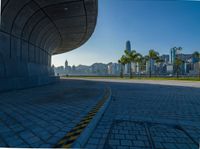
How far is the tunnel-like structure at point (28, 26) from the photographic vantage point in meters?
11.7

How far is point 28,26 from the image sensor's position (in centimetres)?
1493

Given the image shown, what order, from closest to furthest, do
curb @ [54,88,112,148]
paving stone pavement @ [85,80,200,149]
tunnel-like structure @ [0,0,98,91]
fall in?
1. curb @ [54,88,112,148]
2. paving stone pavement @ [85,80,200,149]
3. tunnel-like structure @ [0,0,98,91]

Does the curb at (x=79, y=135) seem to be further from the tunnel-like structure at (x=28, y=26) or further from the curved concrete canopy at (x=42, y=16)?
the curved concrete canopy at (x=42, y=16)

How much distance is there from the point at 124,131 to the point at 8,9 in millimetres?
13025

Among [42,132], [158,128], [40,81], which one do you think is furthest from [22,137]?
[40,81]

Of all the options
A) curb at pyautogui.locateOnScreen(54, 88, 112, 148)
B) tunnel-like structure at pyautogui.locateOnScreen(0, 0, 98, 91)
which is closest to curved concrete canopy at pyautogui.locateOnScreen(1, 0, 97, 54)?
tunnel-like structure at pyautogui.locateOnScreen(0, 0, 98, 91)

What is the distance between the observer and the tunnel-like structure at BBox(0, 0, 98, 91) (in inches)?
461

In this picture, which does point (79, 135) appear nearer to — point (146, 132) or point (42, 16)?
point (146, 132)

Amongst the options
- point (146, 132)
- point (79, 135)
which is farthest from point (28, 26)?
point (146, 132)

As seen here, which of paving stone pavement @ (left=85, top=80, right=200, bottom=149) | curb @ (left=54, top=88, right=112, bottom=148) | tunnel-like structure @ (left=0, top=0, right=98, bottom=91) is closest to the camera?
curb @ (left=54, top=88, right=112, bottom=148)

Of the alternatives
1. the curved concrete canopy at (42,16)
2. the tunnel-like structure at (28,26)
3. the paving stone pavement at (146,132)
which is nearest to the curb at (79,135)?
the paving stone pavement at (146,132)

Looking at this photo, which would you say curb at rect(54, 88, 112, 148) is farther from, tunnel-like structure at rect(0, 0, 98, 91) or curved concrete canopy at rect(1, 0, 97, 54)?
curved concrete canopy at rect(1, 0, 97, 54)

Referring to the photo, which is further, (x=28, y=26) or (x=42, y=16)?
(x=28, y=26)

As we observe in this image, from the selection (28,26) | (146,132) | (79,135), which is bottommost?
(146,132)
